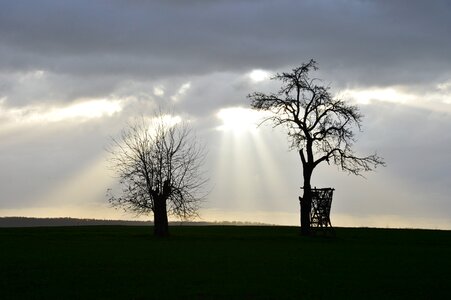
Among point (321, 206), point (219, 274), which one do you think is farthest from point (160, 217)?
point (219, 274)

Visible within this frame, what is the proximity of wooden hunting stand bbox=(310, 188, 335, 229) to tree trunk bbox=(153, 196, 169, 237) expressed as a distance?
1293 cm

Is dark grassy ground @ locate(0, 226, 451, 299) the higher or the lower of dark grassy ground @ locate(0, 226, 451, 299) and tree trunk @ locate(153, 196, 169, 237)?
the lower

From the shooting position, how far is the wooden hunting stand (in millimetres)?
62625

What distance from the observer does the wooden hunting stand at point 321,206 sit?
62625mm

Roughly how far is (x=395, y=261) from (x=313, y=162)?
30.8 meters

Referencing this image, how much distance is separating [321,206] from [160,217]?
1407cm

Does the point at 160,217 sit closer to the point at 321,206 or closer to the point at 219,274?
the point at 321,206

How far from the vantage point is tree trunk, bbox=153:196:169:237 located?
63.0 metres

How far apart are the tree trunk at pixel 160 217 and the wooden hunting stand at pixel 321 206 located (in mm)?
12927

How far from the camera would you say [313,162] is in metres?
65.8

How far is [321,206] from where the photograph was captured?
63.2 m

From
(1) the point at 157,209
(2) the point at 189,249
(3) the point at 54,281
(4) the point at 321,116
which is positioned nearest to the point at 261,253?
(2) the point at 189,249

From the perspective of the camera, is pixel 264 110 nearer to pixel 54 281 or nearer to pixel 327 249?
pixel 327 249

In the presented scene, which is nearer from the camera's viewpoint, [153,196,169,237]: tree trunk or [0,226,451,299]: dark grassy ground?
[0,226,451,299]: dark grassy ground
